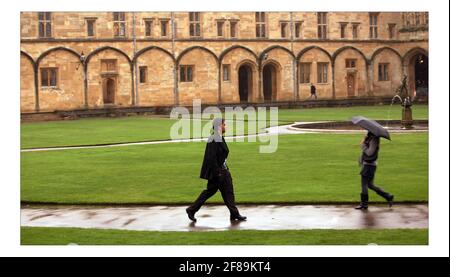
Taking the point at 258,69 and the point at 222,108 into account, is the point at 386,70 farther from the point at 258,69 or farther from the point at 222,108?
the point at 222,108

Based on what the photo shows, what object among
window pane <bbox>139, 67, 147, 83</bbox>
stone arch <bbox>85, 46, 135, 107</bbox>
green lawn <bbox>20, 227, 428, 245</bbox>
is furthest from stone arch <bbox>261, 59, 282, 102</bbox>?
green lawn <bbox>20, 227, 428, 245</bbox>

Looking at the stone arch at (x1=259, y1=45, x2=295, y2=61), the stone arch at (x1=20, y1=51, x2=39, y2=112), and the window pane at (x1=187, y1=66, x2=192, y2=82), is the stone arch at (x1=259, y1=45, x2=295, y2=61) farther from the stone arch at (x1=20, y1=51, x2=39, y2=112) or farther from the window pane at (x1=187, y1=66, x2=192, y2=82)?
the stone arch at (x1=20, y1=51, x2=39, y2=112)

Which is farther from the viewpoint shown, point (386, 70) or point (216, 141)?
point (386, 70)

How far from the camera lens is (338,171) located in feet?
69.5

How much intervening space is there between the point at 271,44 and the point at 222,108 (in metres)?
6.83

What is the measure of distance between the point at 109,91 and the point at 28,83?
5.45 meters

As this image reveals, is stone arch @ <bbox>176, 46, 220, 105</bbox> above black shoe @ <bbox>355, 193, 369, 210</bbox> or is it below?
above

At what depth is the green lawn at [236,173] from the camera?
18.0 metres

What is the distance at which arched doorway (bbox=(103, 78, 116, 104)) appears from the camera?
2150 inches

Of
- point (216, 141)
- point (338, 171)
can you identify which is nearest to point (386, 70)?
point (338, 171)

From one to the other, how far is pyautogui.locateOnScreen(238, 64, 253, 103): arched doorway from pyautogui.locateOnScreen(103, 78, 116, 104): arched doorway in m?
8.61

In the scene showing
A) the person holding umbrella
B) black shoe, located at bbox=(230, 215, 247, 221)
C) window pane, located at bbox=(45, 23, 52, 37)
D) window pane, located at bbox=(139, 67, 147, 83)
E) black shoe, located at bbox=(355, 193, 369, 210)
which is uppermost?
window pane, located at bbox=(45, 23, 52, 37)

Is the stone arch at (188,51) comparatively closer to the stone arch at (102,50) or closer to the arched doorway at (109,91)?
the stone arch at (102,50)

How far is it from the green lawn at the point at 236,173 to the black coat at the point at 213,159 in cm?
244
